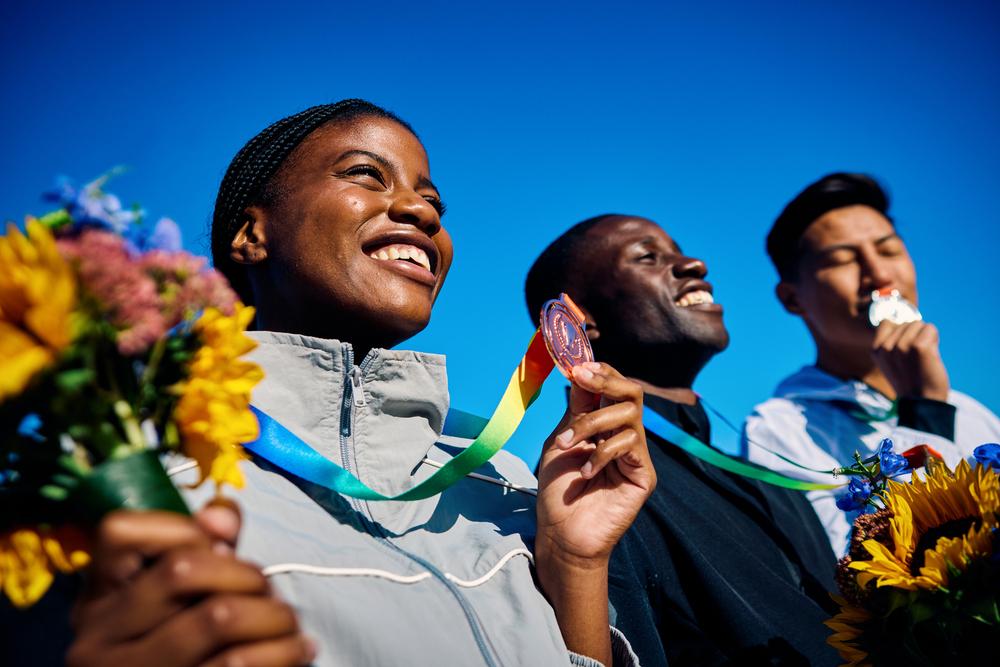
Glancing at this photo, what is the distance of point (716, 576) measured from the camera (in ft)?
9.52

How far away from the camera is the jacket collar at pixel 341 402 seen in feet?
6.89

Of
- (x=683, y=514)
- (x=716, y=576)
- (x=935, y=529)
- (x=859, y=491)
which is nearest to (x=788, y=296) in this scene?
(x=683, y=514)

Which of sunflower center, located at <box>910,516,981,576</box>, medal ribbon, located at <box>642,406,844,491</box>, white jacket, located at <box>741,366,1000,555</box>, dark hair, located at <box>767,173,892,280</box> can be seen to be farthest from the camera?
dark hair, located at <box>767,173,892,280</box>

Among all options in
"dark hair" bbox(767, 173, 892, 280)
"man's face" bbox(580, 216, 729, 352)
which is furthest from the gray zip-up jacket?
"dark hair" bbox(767, 173, 892, 280)

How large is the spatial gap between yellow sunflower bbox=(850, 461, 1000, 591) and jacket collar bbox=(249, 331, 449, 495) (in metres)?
1.34

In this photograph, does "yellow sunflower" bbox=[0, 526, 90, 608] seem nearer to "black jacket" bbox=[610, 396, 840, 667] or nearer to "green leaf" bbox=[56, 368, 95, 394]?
"green leaf" bbox=[56, 368, 95, 394]

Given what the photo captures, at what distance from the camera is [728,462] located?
3.30 metres

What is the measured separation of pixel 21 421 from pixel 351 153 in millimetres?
1761

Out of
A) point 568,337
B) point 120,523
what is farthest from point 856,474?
point 120,523

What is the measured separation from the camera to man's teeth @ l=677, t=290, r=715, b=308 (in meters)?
4.30

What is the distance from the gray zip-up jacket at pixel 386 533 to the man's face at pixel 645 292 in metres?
1.88

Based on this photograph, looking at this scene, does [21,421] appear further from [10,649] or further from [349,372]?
[349,372]

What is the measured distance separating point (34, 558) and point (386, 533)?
1057 mm

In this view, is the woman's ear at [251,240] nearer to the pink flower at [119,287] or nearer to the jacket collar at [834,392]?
the pink flower at [119,287]
